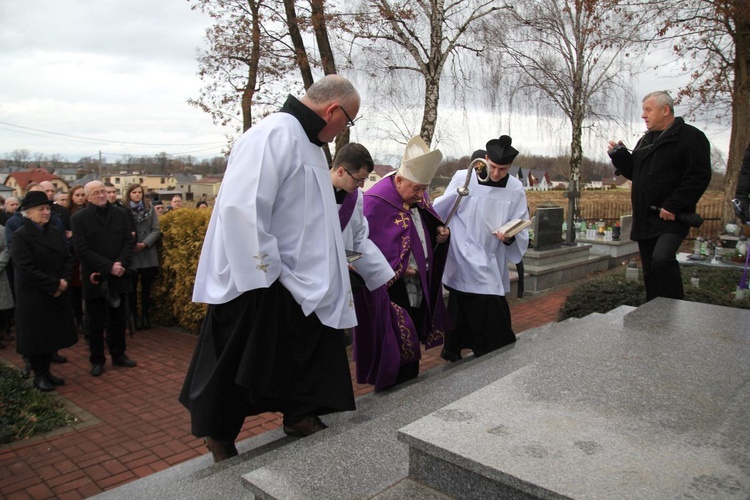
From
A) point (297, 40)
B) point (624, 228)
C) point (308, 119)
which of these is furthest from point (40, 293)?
point (624, 228)

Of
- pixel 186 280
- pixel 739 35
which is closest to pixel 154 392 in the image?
pixel 186 280

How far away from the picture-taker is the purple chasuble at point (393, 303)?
3822 mm

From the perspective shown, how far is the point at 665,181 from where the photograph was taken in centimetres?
480

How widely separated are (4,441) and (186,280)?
340 centimetres

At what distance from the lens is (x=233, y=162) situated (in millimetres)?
2703

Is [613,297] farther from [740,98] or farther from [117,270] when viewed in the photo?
[740,98]

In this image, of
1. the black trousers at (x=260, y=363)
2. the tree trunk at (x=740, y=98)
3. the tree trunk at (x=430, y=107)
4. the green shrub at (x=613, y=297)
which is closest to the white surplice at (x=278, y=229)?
the black trousers at (x=260, y=363)

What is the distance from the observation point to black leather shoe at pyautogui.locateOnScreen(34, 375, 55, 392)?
5258 mm

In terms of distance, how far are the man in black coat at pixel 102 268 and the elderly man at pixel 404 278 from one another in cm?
305

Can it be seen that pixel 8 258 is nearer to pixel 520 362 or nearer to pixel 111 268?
pixel 111 268

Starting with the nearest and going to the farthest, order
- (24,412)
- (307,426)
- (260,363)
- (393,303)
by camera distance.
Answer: (260,363) < (307,426) < (393,303) < (24,412)

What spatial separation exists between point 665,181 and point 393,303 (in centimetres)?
255

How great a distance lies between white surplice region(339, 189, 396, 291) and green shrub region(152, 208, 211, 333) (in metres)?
3.94

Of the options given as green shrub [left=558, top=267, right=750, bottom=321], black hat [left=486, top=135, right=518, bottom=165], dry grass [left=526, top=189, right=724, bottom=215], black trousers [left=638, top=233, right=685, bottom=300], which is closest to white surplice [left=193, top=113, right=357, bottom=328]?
black hat [left=486, top=135, right=518, bottom=165]
